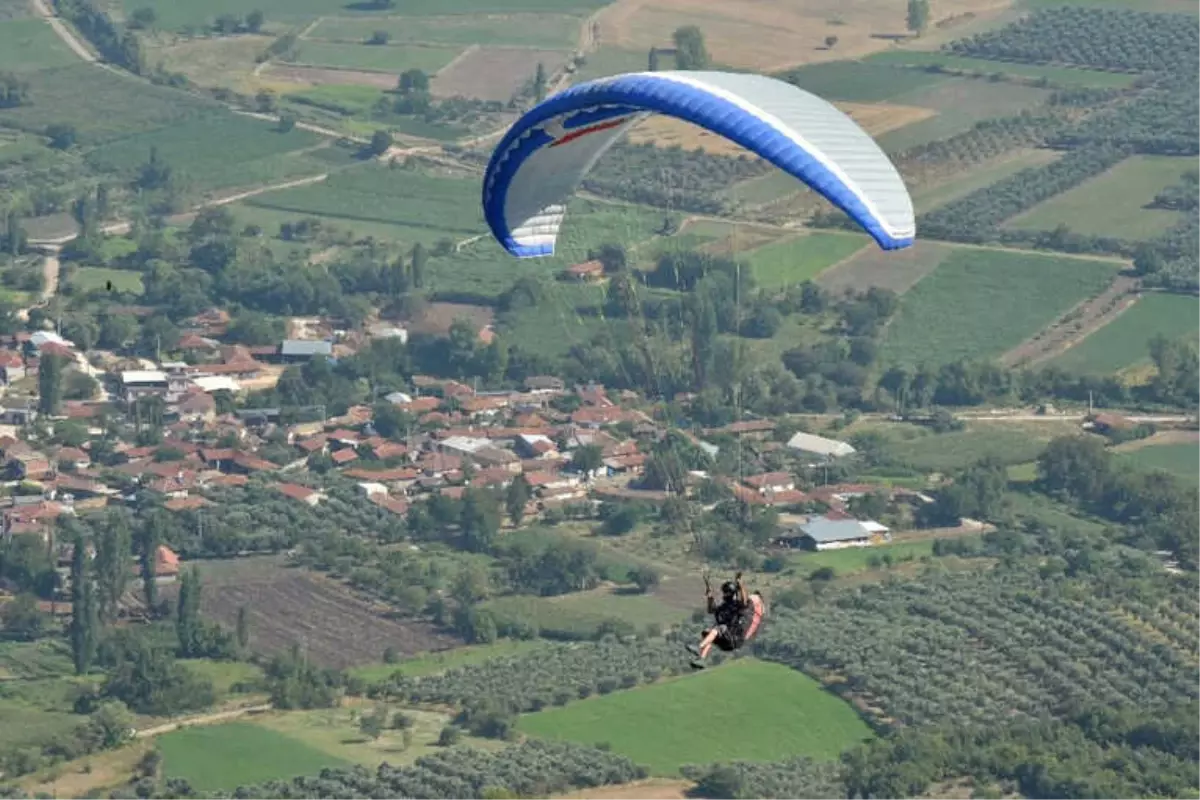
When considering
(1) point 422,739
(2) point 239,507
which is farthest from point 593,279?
(1) point 422,739

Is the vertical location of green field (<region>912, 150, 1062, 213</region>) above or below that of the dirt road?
above

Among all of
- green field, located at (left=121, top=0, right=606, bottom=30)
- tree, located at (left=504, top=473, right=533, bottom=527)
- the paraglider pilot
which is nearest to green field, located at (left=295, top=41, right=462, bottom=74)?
green field, located at (left=121, top=0, right=606, bottom=30)

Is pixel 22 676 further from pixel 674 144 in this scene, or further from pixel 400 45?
pixel 400 45

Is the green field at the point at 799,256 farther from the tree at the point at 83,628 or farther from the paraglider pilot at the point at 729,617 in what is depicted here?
the paraglider pilot at the point at 729,617

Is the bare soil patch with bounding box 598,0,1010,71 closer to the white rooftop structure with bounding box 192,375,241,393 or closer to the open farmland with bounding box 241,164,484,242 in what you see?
the open farmland with bounding box 241,164,484,242

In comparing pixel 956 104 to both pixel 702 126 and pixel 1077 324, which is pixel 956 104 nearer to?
pixel 1077 324

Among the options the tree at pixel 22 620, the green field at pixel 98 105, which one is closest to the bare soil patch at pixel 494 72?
the green field at pixel 98 105
